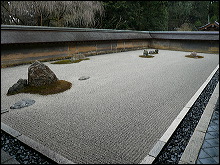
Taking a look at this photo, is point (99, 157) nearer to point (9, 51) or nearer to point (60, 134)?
point (60, 134)

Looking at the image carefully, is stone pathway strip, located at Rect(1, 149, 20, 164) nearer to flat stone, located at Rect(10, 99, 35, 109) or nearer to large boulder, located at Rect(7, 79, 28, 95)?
flat stone, located at Rect(10, 99, 35, 109)

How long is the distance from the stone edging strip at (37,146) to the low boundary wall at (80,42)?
5.61m

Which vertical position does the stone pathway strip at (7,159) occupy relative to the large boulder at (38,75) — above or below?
below

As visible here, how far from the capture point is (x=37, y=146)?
2.19 metres

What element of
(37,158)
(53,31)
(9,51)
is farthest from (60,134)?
(53,31)

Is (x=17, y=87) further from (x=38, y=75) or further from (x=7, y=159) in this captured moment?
(x=7, y=159)

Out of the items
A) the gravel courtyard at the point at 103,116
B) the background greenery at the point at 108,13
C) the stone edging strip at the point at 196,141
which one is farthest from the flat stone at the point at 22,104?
the background greenery at the point at 108,13

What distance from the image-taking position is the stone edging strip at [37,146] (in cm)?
196

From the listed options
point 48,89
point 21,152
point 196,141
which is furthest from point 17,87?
point 196,141

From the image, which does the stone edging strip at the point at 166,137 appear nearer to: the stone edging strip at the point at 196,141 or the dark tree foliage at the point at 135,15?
the stone edging strip at the point at 196,141

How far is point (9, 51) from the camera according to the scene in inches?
283

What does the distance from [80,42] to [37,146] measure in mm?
8621

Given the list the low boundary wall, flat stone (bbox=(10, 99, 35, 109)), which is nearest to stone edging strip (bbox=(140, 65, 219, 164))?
flat stone (bbox=(10, 99, 35, 109))

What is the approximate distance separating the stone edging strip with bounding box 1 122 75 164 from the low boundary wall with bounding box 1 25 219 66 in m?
5.61
